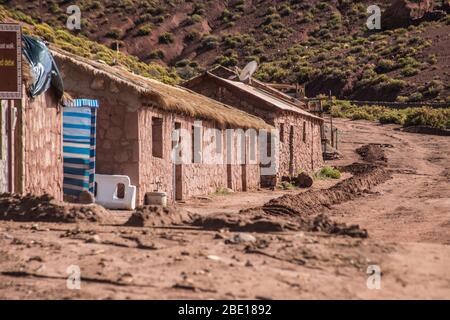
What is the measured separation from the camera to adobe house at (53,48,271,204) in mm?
15273

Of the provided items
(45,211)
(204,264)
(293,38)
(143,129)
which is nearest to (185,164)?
(143,129)

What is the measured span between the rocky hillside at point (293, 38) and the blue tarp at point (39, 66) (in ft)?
167

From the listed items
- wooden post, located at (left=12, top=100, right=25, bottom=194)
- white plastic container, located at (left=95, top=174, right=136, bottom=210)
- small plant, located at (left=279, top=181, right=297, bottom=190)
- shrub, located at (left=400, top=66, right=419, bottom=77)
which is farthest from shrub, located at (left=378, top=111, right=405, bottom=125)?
wooden post, located at (left=12, top=100, right=25, bottom=194)

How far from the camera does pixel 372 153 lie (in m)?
38.1

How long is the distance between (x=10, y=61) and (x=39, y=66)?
1.32m

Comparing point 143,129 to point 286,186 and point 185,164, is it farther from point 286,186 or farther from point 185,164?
point 286,186

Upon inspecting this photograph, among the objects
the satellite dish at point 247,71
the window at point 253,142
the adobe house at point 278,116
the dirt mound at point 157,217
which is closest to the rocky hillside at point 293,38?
the satellite dish at point 247,71

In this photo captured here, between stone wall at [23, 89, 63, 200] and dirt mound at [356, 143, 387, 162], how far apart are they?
79.3 feet

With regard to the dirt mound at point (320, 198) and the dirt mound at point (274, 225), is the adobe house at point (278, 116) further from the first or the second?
the dirt mound at point (274, 225)

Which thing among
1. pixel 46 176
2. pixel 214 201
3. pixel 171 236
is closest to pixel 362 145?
pixel 214 201

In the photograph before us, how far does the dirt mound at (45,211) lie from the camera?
403 inches

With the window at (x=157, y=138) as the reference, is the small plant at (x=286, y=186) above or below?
below

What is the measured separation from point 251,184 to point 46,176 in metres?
11.4

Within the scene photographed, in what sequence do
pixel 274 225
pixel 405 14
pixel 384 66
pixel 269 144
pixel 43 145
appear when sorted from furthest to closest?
pixel 405 14
pixel 384 66
pixel 269 144
pixel 43 145
pixel 274 225
